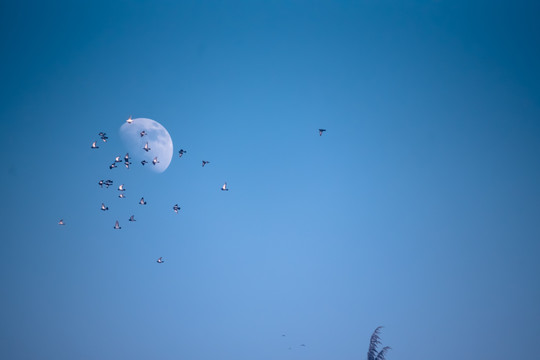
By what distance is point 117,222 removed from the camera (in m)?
30.2

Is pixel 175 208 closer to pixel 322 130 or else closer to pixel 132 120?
pixel 132 120

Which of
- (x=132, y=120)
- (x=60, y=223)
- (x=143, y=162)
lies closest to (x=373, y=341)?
(x=143, y=162)

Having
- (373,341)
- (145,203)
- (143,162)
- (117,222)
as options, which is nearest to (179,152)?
(143,162)

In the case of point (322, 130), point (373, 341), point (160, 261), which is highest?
point (322, 130)

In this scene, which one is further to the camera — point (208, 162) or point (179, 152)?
point (208, 162)

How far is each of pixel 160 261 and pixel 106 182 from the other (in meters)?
6.94

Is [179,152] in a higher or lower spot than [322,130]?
lower

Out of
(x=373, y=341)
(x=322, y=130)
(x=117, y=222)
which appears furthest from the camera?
(x=117, y=222)

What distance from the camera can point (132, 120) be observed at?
29125 millimetres

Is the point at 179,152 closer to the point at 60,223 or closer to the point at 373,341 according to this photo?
the point at 60,223

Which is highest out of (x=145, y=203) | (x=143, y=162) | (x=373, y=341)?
(x=143, y=162)

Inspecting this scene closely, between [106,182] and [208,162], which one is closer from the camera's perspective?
[106,182]

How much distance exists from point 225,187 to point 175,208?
155 inches

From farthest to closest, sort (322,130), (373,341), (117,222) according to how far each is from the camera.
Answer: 1. (117,222)
2. (322,130)
3. (373,341)
